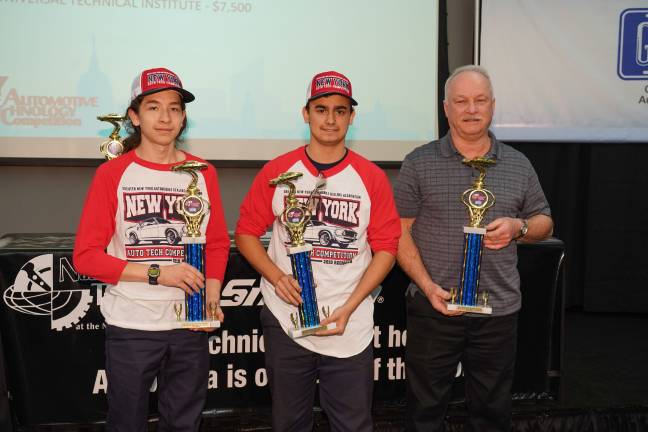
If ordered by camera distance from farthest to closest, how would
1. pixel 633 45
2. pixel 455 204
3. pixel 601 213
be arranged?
pixel 601 213
pixel 633 45
pixel 455 204

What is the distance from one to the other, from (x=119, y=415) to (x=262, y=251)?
0.70 m

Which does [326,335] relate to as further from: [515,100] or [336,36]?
[515,100]

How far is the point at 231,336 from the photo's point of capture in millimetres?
2709

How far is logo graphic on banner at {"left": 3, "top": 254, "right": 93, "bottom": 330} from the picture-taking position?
2.55m

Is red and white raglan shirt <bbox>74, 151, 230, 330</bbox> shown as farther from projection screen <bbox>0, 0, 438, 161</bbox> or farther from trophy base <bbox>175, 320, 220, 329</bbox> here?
projection screen <bbox>0, 0, 438, 161</bbox>

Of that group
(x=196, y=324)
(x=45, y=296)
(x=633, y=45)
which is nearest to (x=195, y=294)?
(x=196, y=324)

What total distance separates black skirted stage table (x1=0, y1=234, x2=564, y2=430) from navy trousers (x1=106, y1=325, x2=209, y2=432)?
27.7 inches

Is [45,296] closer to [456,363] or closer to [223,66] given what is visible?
[456,363]

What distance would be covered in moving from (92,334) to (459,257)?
162 centimetres

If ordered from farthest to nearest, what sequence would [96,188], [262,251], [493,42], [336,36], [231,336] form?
[493,42]
[336,36]
[231,336]
[262,251]
[96,188]

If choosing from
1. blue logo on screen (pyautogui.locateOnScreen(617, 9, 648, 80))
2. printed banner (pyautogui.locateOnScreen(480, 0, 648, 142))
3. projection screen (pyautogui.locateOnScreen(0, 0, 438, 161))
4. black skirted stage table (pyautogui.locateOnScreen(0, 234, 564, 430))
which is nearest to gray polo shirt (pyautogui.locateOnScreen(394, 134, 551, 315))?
black skirted stage table (pyautogui.locateOnScreen(0, 234, 564, 430))

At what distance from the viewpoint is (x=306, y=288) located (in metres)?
1.87

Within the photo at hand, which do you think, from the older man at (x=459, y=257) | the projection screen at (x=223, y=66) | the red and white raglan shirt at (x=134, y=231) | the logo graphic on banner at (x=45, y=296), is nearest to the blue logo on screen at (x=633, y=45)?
the projection screen at (x=223, y=66)

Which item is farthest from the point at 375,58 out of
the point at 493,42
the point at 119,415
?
the point at 119,415
